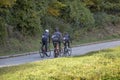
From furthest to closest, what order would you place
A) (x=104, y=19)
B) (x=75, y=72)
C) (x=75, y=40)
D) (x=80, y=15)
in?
(x=104, y=19) < (x=80, y=15) < (x=75, y=40) < (x=75, y=72)

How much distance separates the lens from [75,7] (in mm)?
45500

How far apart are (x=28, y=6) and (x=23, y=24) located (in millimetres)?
1661

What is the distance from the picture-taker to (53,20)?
1602 inches

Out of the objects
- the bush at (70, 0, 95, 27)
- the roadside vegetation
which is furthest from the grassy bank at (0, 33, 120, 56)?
the bush at (70, 0, 95, 27)

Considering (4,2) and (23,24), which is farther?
(23,24)

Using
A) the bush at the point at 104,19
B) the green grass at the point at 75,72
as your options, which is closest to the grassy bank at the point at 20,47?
the bush at the point at 104,19

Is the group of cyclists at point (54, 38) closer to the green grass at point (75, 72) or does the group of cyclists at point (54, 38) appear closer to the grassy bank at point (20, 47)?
the grassy bank at point (20, 47)

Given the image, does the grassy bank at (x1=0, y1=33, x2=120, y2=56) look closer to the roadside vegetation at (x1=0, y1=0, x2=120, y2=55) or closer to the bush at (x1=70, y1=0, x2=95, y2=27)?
the roadside vegetation at (x1=0, y1=0, x2=120, y2=55)

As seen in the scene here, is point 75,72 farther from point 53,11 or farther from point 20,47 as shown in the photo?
point 53,11

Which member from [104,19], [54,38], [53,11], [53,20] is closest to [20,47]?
[54,38]

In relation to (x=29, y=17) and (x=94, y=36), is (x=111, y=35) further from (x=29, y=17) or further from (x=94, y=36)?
(x=29, y=17)

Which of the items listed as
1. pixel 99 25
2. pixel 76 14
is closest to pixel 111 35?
pixel 99 25

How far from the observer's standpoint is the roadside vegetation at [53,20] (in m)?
31.8

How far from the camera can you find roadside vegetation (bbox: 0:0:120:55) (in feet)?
104
